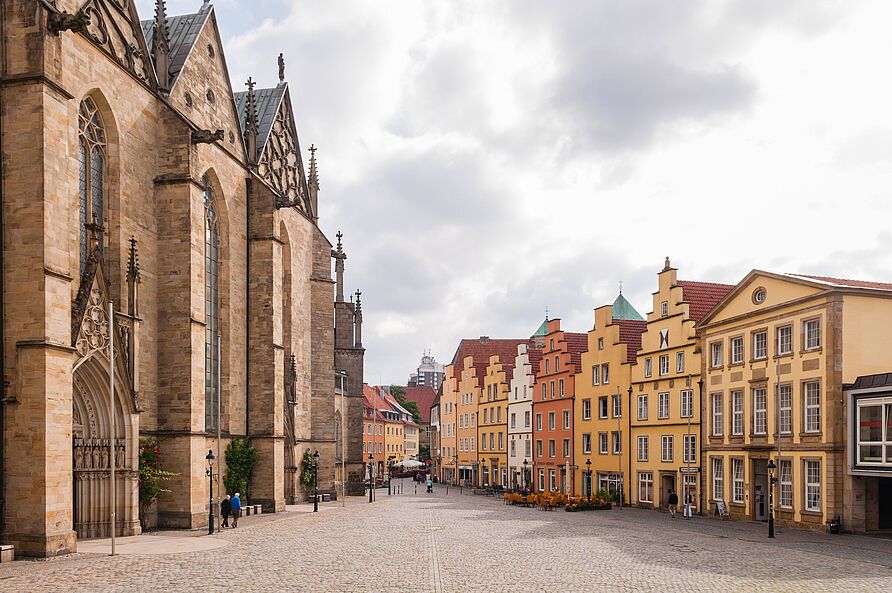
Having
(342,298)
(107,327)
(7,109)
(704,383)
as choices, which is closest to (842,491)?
(704,383)

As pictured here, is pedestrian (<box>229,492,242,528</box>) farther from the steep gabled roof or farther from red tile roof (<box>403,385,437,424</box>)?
red tile roof (<box>403,385,437,424</box>)

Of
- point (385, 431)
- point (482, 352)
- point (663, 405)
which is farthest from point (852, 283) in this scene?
point (385, 431)

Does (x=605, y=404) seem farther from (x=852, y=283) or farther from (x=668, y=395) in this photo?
(x=852, y=283)

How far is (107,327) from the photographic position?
27172 mm

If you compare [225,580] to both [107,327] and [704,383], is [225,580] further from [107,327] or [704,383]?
[704,383]

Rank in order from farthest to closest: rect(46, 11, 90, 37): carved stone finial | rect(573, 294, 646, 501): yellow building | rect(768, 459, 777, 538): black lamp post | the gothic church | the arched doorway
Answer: rect(573, 294, 646, 501): yellow building → rect(768, 459, 777, 538): black lamp post → the arched doorway → rect(46, 11, 90, 37): carved stone finial → the gothic church

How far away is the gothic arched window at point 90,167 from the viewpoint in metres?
28.4

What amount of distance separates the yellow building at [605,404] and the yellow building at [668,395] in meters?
1.17

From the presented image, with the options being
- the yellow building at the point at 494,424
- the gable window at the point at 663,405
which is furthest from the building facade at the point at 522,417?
the gable window at the point at 663,405

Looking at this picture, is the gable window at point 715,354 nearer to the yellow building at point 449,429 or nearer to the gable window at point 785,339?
the gable window at point 785,339

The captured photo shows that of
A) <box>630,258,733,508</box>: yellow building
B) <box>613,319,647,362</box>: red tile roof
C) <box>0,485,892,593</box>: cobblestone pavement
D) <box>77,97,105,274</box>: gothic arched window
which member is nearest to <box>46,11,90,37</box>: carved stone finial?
<box>77,97,105,274</box>: gothic arched window

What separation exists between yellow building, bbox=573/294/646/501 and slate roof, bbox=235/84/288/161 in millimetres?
20900

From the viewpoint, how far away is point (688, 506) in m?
41.0

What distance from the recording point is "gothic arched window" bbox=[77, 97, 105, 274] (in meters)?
28.4
